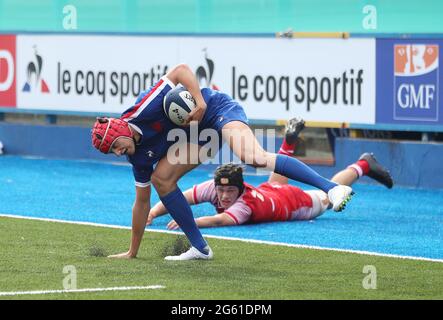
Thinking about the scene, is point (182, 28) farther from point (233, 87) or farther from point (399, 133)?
point (399, 133)

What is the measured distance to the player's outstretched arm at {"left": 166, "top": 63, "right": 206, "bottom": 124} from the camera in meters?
9.53

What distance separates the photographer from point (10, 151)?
64.7ft

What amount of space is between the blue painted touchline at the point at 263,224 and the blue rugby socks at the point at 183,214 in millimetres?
1556

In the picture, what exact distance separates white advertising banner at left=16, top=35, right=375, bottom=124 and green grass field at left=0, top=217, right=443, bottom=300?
203 inches

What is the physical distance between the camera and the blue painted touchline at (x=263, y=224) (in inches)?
452

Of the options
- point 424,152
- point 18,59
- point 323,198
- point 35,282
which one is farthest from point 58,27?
point 35,282

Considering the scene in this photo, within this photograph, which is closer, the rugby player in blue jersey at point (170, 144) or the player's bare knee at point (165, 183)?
the rugby player in blue jersey at point (170, 144)

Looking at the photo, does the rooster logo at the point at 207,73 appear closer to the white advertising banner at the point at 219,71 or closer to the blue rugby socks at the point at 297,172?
the white advertising banner at the point at 219,71

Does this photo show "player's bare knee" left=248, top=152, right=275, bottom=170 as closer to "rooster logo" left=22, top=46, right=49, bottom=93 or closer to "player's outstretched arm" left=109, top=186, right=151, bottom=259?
"player's outstretched arm" left=109, top=186, right=151, bottom=259

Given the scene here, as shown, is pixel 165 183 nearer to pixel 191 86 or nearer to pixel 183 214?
pixel 183 214

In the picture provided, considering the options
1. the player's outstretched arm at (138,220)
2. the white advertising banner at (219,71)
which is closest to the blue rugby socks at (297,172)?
the player's outstretched arm at (138,220)

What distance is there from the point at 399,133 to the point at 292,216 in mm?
3863

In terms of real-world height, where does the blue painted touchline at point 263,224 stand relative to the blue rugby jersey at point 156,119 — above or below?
below

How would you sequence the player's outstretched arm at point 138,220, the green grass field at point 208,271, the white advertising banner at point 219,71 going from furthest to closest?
1. the white advertising banner at point 219,71
2. the player's outstretched arm at point 138,220
3. the green grass field at point 208,271
